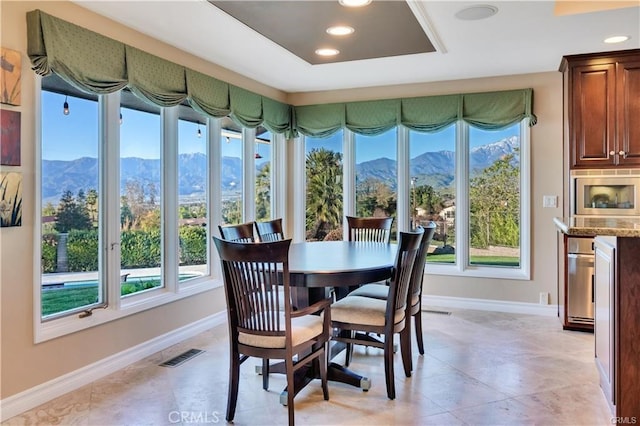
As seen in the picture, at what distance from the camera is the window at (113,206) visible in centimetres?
289

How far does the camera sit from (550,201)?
15.1 ft

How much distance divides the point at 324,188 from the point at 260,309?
3.35m

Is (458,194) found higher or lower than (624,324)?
higher

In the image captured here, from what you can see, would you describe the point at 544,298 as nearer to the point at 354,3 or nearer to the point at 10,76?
the point at 354,3

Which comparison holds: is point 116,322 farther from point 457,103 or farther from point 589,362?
point 457,103

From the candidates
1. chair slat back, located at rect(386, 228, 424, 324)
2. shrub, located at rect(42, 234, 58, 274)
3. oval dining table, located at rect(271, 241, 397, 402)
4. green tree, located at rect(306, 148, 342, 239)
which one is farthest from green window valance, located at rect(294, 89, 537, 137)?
shrub, located at rect(42, 234, 58, 274)

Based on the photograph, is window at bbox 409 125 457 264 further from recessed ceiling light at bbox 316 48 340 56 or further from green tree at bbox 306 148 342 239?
recessed ceiling light at bbox 316 48 340 56

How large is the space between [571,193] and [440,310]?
1700mm

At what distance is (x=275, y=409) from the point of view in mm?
2641

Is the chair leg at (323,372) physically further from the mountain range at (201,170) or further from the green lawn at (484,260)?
the green lawn at (484,260)

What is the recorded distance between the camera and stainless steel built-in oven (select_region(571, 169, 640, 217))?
402 centimetres

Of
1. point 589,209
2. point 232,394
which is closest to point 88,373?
point 232,394

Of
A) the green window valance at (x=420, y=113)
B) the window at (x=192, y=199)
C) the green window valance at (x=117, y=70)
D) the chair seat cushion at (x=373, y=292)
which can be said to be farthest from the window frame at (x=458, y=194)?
the chair seat cushion at (x=373, y=292)

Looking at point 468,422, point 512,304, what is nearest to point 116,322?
point 468,422
